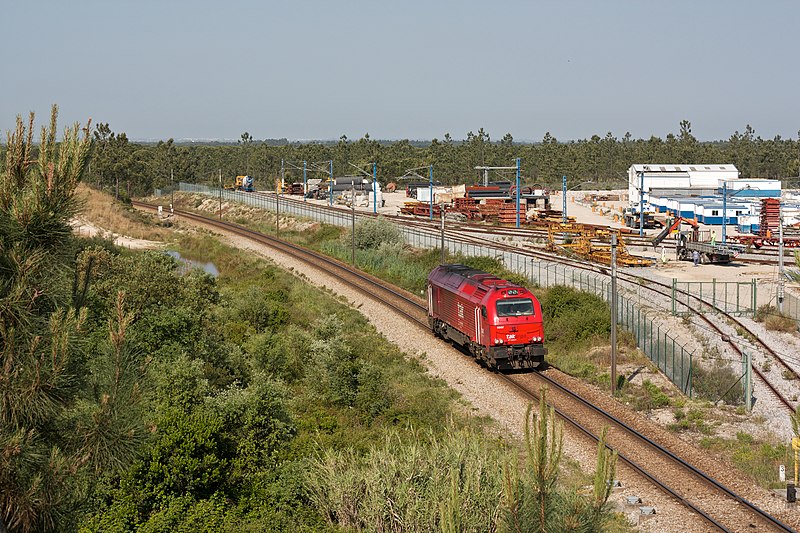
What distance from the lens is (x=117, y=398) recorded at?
10203 mm

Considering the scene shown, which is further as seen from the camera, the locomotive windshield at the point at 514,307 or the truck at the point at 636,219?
the truck at the point at 636,219

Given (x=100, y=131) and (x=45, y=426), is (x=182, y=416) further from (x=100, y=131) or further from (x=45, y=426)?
(x=100, y=131)

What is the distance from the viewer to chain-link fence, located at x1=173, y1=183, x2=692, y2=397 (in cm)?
3772

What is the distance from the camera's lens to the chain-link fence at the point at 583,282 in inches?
1485

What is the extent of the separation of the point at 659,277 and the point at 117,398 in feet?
192

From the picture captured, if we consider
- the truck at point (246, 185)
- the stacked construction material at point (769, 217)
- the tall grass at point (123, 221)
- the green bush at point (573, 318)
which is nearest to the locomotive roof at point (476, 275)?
the green bush at point (573, 318)

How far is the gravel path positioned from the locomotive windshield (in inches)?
112

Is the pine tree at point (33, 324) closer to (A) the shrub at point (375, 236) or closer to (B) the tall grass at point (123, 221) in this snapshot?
(A) the shrub at point (375, 236)

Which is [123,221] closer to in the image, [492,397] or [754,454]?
[492,397]

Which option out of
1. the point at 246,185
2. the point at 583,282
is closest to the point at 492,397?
the point at 583,282

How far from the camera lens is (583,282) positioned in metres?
57.2

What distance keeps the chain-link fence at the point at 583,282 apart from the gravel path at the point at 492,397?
5400 millimetres

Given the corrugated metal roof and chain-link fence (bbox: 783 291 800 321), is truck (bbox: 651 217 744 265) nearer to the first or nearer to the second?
chain-link fence (bbox: 783 291 800 321)

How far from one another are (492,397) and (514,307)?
424 centimetres
